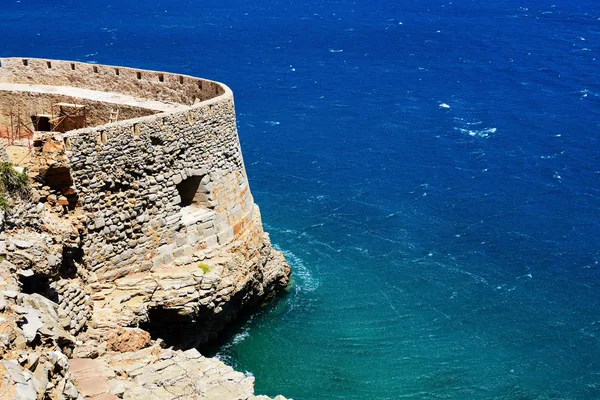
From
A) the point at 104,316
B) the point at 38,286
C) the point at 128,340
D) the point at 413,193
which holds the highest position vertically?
the point at 38,286

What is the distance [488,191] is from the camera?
6184 cm

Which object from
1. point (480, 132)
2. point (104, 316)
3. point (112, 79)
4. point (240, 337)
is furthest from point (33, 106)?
point (480, 132)

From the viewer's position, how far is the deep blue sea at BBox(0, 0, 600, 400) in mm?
40625

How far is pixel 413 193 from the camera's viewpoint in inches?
2405

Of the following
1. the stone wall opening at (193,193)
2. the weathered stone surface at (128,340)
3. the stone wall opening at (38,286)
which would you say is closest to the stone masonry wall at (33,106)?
the stone wall opening at (193,193)

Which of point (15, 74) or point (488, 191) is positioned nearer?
point (15, 74)

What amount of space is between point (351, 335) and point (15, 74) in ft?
76.7

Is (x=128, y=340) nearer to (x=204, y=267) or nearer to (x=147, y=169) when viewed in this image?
(x=204, y=267)

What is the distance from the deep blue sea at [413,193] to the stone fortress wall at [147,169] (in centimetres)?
722

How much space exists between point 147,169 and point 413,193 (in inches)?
1185

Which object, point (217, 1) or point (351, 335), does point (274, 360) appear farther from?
point (217, 1)

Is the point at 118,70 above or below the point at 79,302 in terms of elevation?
above

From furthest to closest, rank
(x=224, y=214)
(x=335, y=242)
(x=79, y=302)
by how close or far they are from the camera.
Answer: (x=335, y=242) → (x=224, y=214) → (x=79, y=302)

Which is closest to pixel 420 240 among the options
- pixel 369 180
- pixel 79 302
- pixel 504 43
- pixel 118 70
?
pixel 369 180
